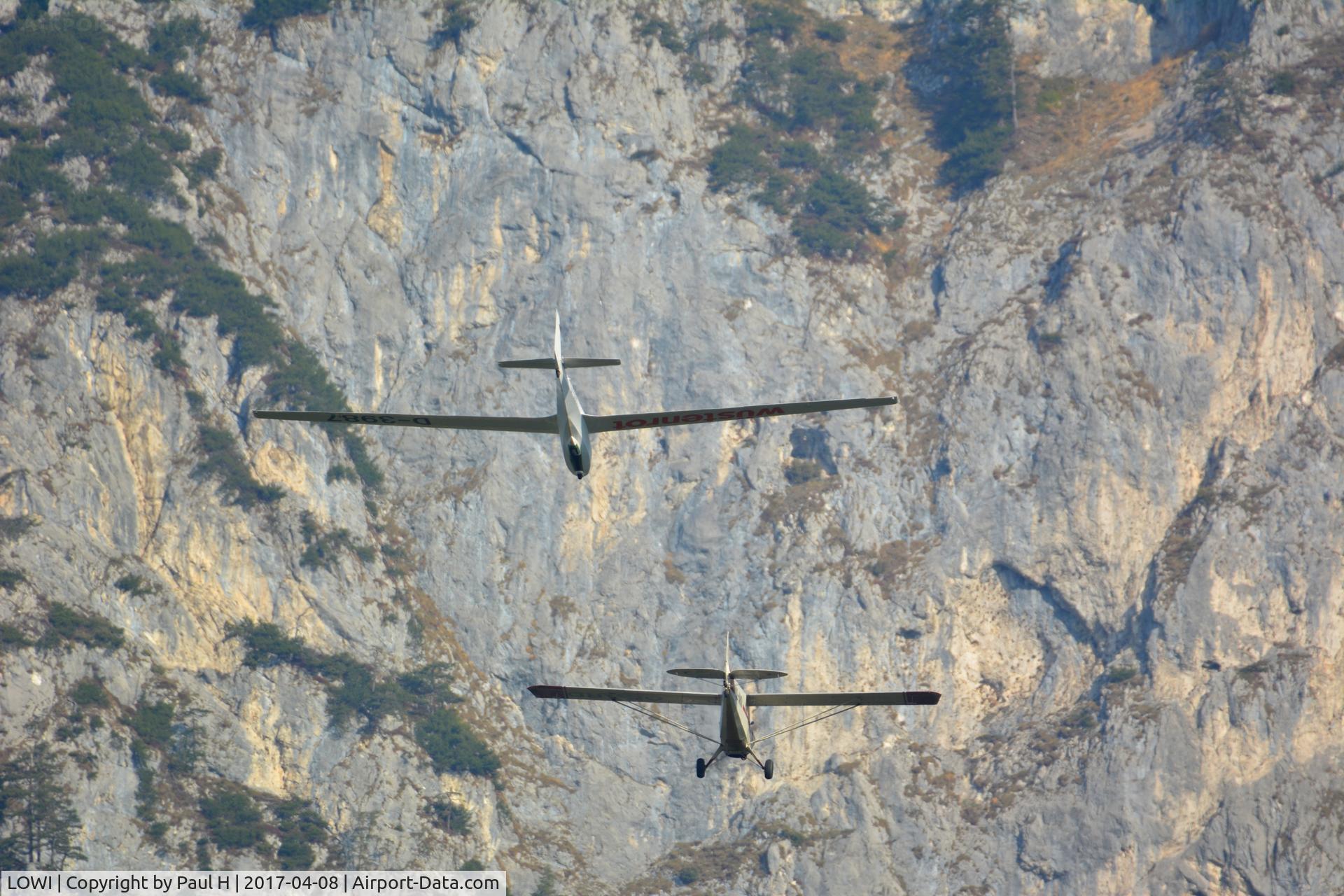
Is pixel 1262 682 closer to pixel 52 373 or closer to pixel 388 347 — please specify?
pixel 388 347

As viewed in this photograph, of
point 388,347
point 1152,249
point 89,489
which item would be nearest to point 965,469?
point 1152,249

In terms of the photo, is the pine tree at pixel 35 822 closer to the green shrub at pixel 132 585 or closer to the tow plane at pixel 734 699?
the green shrub at pixel 132 585

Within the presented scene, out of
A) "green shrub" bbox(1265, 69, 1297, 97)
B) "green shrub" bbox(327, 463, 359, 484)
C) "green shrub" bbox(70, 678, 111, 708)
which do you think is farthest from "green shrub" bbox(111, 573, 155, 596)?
"green shrub" bbox(1265, 69, 1297, 97)

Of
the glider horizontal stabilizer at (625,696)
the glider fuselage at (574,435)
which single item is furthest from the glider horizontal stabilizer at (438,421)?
the glider horizontal stabilizer at (625,696)

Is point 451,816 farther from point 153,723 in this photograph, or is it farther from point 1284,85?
point 1284,85
